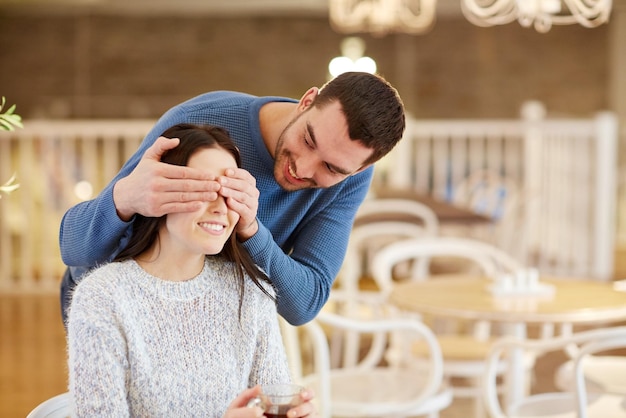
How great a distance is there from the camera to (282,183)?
5.58 ft

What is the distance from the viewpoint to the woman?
1340 millimetres

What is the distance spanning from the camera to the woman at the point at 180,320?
134 centimetres

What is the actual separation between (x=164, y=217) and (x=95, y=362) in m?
0.27

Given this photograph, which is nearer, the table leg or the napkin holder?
the table leg

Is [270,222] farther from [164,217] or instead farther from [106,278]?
[106,278]

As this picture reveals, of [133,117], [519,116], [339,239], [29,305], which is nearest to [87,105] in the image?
[133,117]

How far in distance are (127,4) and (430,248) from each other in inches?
362

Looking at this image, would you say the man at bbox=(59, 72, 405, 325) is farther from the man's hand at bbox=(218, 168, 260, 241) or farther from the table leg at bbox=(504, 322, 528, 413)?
the table leg at bbox=(504, 322, 528, 413)

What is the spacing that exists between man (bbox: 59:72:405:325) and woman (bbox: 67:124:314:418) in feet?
0.14

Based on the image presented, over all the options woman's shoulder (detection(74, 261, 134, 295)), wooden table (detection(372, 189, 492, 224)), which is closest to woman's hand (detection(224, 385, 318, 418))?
woman's shoulder (detection(74, 261, 134, 295))

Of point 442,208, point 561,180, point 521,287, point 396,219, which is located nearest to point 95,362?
point 521,287

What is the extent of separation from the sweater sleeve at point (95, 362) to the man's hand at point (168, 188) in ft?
0.56

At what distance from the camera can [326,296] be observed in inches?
70.4

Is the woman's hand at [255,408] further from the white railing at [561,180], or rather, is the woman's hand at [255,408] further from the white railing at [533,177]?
the white railing at [561,180]
